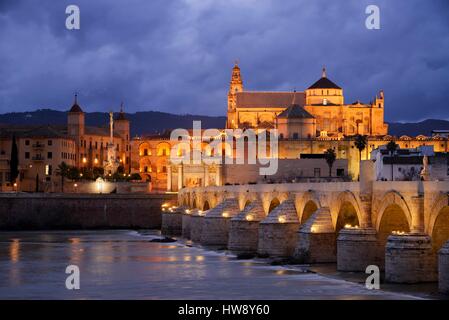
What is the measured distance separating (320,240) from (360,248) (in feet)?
16.0

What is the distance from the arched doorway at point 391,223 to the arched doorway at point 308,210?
31.2ft

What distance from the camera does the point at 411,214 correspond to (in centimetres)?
3403

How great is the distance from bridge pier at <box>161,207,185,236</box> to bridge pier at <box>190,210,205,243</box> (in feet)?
30.5

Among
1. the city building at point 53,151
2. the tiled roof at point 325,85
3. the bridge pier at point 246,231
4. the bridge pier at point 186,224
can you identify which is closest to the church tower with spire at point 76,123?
the city building at point 53,151

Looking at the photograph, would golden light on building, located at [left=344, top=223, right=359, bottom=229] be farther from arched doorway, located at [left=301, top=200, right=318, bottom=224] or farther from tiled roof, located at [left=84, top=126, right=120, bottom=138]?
tiled roof, located at [left=84, top=126, right=120, bottom=138]

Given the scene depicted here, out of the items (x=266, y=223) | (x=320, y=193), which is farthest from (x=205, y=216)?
(x=320, y=193)

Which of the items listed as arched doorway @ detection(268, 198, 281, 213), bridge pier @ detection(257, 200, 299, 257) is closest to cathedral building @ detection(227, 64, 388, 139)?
arched doorway @ detection(268, 198, 281, 213)

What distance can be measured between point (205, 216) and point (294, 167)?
3732 centimetres

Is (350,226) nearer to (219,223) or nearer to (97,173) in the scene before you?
(219,223)

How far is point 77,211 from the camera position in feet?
299

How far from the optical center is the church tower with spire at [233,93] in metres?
146

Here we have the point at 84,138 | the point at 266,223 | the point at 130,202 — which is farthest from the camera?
the point at 84,138

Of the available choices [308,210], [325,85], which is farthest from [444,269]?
[325,85]

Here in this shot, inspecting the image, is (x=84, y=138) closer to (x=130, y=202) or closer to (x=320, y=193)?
(x=130, y=202)
